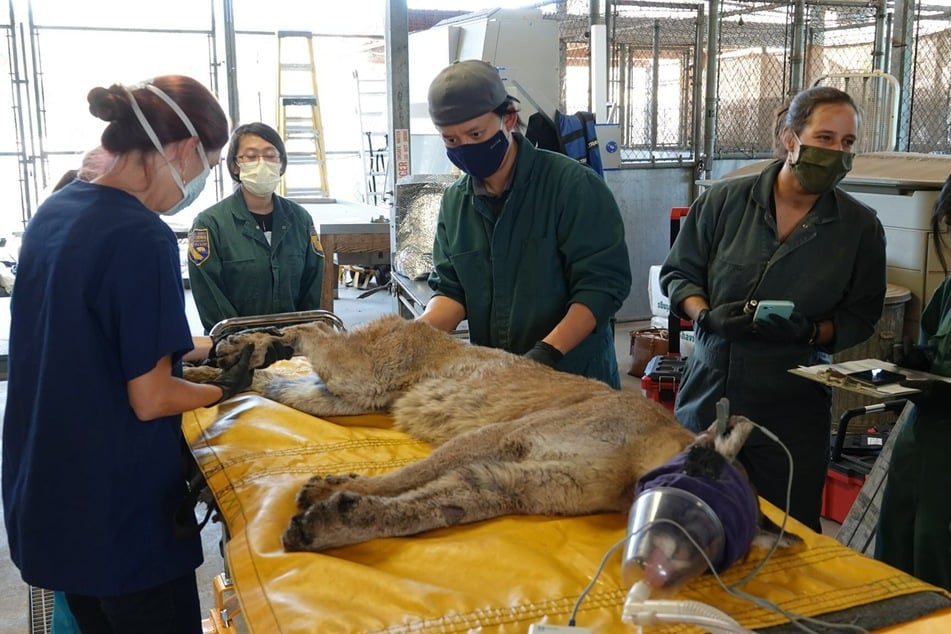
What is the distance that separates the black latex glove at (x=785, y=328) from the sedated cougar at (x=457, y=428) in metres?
0.66

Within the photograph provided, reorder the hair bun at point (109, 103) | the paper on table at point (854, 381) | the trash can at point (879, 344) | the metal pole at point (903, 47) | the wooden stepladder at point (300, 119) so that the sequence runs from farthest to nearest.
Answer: the wooden stepladder at point (300, 119) → the metal pole at point (903, 47) → the trash can at point (879, 344) → the paper on table at point (854, 381) → the hair bun at point (109, 103)

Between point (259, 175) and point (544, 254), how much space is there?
170 cm

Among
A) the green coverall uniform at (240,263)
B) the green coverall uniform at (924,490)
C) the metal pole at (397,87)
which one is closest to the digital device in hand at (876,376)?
the green coverall uniform at (924,490)

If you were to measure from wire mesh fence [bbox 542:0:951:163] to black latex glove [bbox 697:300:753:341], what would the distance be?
20.6 ft

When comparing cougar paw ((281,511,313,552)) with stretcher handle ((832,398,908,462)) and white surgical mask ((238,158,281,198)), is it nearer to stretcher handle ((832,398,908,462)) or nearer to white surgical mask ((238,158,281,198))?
white surgical mask ((238,158,281,198))

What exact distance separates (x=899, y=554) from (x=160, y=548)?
243cm

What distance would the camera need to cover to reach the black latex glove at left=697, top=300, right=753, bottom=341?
119 inches

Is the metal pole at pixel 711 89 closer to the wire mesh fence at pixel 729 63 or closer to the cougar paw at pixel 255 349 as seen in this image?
the wire mesh fence at pixel 729 63

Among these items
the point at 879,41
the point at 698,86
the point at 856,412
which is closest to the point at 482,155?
the point at 856,412

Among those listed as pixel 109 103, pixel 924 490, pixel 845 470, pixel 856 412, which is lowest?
pixel 845 470

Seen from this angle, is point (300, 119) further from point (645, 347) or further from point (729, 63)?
point (645, 347)

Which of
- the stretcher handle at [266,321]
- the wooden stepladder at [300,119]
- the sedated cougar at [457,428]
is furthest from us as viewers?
the wooden stepladder at [300,119]

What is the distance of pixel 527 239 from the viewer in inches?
124

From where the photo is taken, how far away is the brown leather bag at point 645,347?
295 inches
